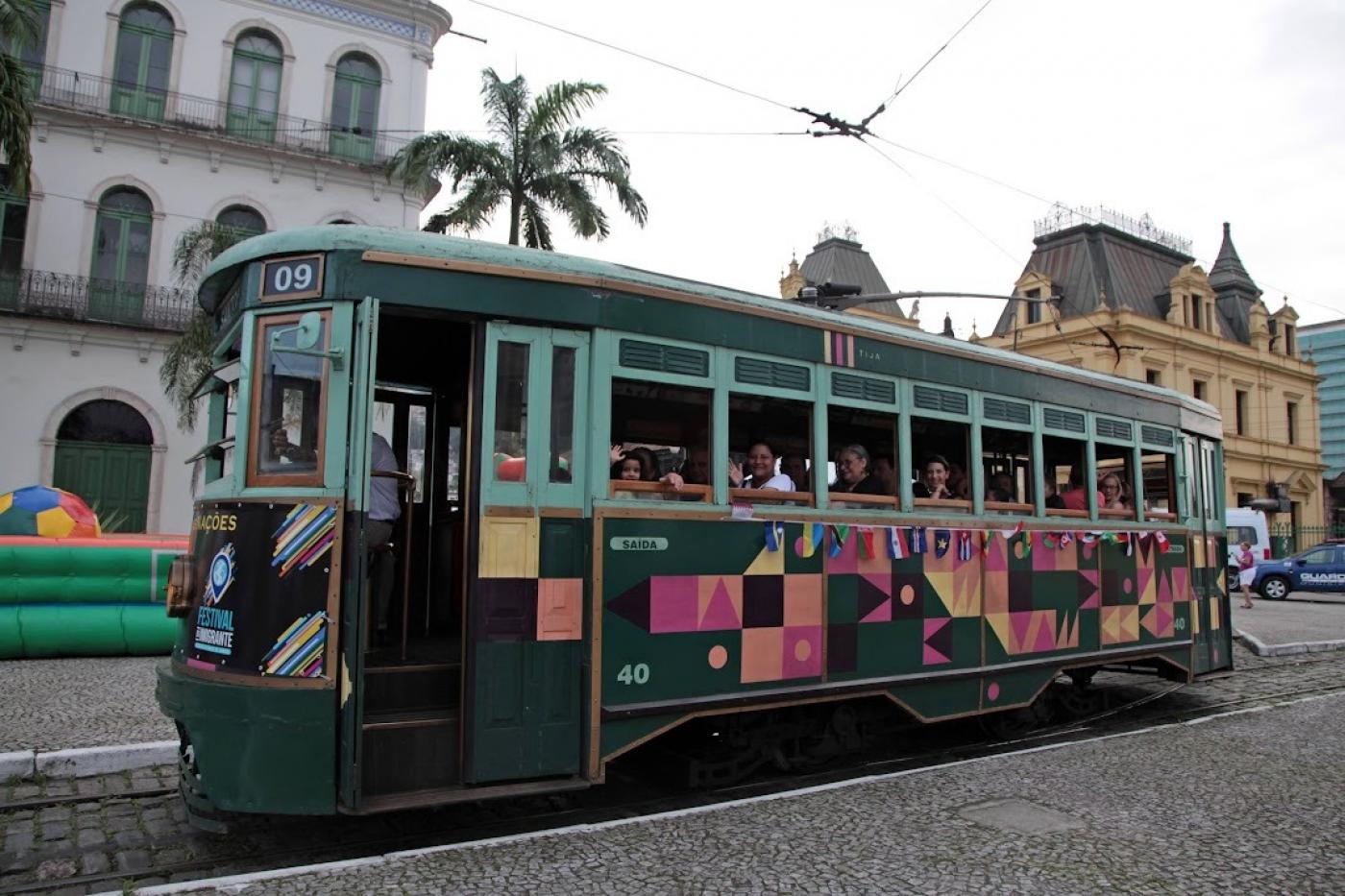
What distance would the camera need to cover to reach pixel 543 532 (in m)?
5.23

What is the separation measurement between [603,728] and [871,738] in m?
2.84

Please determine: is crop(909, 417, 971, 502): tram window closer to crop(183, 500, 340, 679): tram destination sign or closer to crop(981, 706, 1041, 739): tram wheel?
crop(981, 706, 1041, 739): tram wheel

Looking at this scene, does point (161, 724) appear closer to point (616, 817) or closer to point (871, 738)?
point (616, 817)

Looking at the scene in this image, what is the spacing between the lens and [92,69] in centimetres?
2016

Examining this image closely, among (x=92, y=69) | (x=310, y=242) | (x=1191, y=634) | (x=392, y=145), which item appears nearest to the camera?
(x=310, y=242)

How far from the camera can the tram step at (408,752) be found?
4.80 meters

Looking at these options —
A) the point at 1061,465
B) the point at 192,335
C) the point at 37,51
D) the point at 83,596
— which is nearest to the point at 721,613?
the point at 1061,465

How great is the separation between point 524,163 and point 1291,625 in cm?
1610

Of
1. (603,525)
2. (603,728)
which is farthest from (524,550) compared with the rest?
(603,728)

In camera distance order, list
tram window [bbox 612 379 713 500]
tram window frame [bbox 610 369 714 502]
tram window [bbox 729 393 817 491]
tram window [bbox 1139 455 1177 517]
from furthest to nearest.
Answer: tram window [bbox 1139 455 1177 517] < tram window [bbox 729 393 817 491] < tram window [bbox 612 379 713 500] < tram window frame [bbox 610 369 714 502]

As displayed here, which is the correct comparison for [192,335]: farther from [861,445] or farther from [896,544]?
[896,544]

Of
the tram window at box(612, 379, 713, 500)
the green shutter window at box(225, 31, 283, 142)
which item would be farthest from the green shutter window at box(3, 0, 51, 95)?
the tram window at box(612, 379, 713, 500)

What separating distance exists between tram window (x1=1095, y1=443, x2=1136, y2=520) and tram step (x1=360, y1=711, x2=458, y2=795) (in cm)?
597

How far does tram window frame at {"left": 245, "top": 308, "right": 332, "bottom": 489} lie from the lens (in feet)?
16.0
